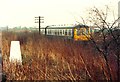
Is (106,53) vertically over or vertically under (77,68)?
over

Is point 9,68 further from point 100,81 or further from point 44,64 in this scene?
point 100,81

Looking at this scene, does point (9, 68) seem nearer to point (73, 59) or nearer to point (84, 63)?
point (73, 59)

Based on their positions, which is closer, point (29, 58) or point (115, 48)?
point (115, 48)

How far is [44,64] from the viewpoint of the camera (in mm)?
→ 3947

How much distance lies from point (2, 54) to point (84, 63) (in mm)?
2063

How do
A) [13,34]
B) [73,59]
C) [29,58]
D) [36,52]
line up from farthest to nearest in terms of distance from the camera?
[13,34] < [36,52] < [29,58] < [73,59]

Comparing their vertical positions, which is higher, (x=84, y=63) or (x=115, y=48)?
(x=115, y=48)

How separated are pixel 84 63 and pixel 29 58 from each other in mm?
1586

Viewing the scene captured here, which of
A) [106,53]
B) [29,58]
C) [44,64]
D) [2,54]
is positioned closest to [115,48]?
[106,53]

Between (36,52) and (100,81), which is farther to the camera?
(36,52)

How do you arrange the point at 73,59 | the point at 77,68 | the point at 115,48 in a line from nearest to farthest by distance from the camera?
the point at 115,48 → the point at 77,68 → the point at 73,59

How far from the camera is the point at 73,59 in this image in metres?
3.75

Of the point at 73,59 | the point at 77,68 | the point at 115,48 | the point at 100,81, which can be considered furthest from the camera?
the point at 73,59

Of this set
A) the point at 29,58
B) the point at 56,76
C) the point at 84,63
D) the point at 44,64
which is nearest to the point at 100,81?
the point at 84,63
